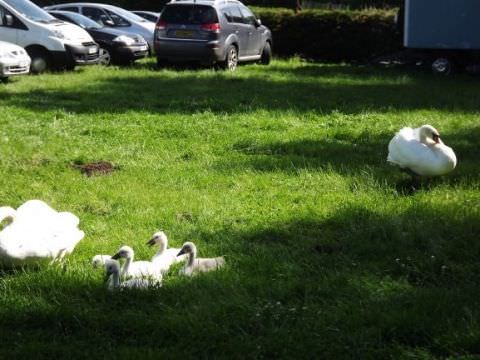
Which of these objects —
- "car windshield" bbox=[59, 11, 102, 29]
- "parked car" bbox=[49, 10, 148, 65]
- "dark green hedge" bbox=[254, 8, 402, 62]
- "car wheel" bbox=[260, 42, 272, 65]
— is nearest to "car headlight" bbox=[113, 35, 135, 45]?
"parked car" bbox=[49, 10, 148, 65]

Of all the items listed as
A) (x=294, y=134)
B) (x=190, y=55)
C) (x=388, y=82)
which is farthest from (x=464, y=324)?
(x=190, y=55)

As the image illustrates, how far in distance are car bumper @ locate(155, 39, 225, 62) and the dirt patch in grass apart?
988 centimetres

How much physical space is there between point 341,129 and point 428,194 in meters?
3.81

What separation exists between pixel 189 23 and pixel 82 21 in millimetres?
3602

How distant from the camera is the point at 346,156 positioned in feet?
29.8

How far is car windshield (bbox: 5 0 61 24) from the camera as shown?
59.2 ft

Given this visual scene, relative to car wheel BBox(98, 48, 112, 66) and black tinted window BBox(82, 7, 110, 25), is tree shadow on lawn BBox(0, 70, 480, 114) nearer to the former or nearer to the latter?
car wheel BBox(98, 48, 112, 66)

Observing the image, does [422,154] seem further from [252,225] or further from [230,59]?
[230,59]

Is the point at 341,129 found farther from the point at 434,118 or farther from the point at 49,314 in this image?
the point at 49,314

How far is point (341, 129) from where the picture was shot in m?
10.8

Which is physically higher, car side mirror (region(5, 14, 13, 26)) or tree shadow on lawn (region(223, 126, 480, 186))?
car side mirror (region(5, 14, 13, 26))

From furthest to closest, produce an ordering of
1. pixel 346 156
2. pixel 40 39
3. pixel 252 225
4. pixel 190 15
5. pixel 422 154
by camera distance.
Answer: pixel 190 15 < pixel 40 39 < pixel 346 156 < pixel 422 154 < pixel 252 225

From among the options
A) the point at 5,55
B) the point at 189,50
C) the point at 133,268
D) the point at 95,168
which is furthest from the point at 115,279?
the point at 189,50

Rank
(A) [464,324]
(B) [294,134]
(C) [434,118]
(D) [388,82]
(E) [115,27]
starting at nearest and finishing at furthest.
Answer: (A) [464,324]
(B) [294,134]
(C) [434,118]
(D) [388,82]
(E) [115,27]
